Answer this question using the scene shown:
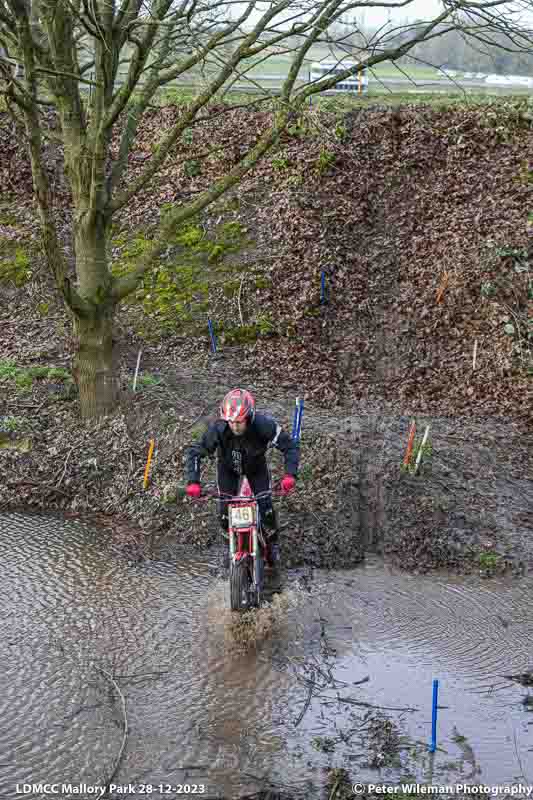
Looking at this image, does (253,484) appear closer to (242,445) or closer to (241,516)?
(242,445)

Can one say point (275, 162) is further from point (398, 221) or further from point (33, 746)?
A: point (33, 746)

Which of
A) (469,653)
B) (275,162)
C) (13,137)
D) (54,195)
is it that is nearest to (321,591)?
(469,653)

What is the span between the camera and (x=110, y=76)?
899 centimetres

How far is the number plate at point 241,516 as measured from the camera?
263 inches

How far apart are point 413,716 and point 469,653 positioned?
1139mm

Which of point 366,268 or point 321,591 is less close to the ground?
point 366,268

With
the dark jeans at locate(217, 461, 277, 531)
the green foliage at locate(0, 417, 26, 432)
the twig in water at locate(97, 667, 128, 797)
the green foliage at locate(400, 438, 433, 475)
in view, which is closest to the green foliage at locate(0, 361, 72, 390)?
the green foliage at locate(0, 417, 26, 432)

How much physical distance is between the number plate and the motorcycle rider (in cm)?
44

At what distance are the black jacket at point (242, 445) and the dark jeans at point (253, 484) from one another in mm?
149

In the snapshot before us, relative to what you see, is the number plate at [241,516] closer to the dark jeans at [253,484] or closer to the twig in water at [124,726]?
the dark jeans at [253,484]

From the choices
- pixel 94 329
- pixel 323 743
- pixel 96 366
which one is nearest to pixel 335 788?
pixel 323 743

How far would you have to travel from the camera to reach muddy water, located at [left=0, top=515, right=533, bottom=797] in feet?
16.7

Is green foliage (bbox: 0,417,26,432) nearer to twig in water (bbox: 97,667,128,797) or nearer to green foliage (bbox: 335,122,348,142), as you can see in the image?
twig in water (bbox: 97,667,128,797)

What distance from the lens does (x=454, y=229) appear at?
1460 centimetres
